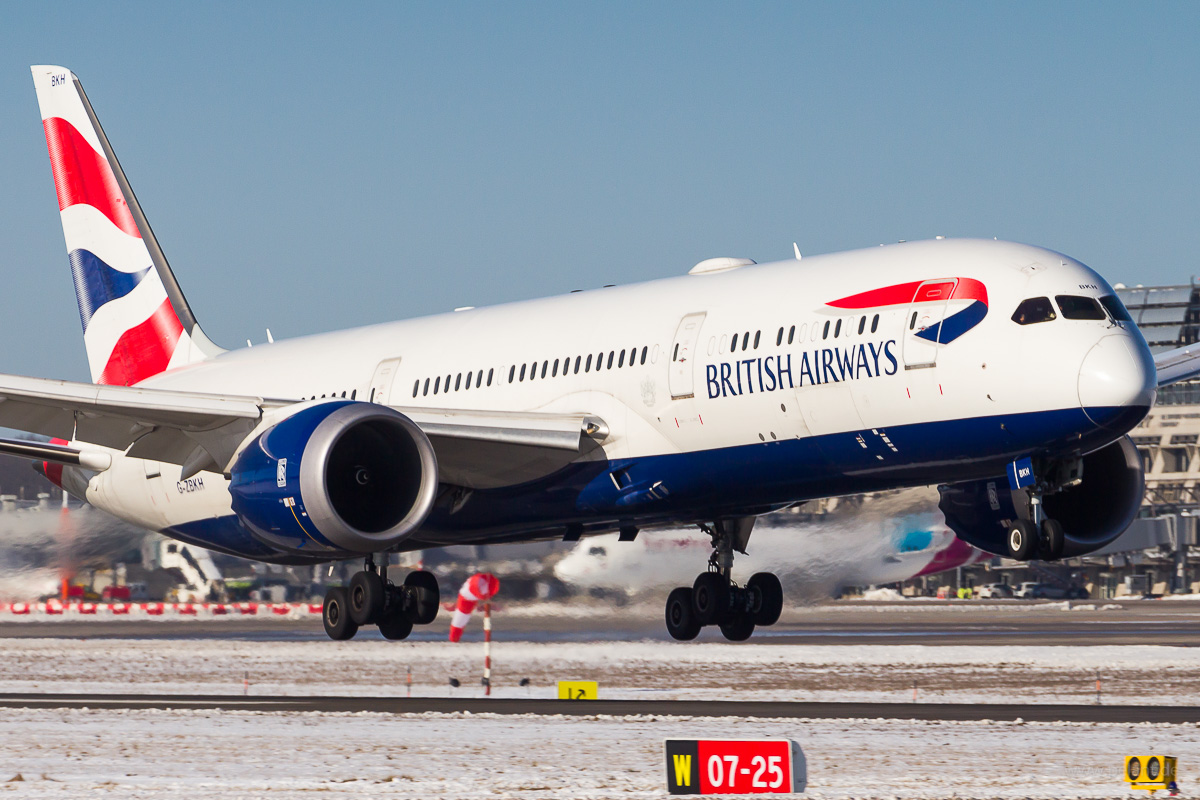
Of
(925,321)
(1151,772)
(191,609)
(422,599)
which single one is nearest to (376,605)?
(422,599)

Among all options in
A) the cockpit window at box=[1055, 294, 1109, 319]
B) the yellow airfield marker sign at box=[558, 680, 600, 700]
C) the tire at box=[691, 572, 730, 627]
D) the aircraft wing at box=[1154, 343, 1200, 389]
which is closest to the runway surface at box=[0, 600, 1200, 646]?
the tire at box=[691, 572, 730, 627]

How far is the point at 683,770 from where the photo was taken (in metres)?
13.4

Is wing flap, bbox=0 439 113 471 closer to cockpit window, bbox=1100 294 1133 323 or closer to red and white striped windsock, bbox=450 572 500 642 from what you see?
red and white striped windsock, bbox=450 572 500 642

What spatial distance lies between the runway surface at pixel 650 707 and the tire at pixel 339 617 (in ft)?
9.64

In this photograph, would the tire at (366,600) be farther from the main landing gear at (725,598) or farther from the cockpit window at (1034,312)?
the cockpit window at (1034,312)

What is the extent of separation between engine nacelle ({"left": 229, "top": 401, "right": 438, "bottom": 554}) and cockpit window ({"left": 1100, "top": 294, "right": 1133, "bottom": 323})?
9630 mm

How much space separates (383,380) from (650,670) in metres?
7.19

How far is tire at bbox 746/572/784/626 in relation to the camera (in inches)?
1129

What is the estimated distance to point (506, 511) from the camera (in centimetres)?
2653

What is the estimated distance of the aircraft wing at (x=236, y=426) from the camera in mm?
24422

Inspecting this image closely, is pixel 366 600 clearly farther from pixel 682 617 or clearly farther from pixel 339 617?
pixel 682 617

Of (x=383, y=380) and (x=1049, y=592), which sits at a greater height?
(x=383, y=380)

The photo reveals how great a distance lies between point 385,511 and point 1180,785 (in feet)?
43.2

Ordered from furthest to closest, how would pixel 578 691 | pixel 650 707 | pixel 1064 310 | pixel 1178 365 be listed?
pixel 1178 365 → pixel 578 691 → pixel 650 707 → pixel 1064 310
